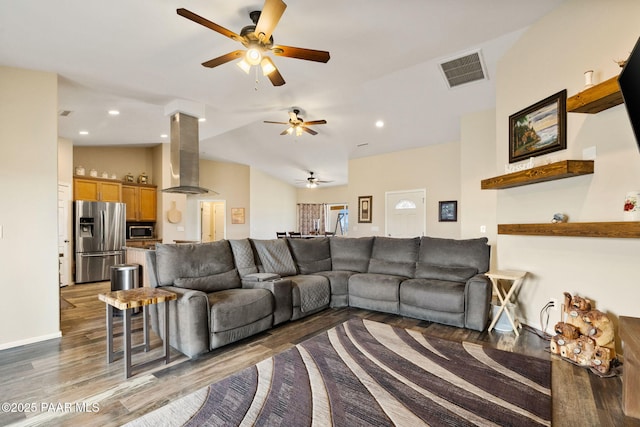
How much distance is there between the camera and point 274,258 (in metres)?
4.04

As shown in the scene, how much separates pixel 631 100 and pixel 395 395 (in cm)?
235

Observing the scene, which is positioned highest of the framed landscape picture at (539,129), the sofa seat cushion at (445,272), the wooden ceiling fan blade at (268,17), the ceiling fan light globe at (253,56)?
the wooden ceiling fan blade at (268,17)

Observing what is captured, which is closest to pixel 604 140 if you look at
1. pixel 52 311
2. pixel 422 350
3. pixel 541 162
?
pixel 541 162

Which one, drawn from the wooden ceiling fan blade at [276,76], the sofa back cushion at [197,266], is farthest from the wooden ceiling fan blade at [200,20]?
the sofa back cushion at [197,266]

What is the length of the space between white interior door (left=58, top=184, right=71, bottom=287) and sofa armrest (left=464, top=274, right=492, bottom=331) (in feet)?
22.4

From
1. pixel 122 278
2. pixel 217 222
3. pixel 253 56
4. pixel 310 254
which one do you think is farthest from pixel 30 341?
pixel 217 222

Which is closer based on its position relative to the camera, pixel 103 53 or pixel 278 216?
pixel 103 53

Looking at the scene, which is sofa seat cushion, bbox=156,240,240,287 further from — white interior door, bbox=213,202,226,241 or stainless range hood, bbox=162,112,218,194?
white interior door, bbox=213,202,226,241

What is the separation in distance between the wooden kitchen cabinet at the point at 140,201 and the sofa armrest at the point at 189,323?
528 centimetres

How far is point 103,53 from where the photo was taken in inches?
116

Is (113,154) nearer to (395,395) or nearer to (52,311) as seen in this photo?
(52,311)

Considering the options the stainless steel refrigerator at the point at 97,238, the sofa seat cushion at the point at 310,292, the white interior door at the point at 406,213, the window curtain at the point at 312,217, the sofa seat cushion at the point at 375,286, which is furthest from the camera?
the window curtain at the point at 312,217

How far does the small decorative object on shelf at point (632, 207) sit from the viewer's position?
227cm

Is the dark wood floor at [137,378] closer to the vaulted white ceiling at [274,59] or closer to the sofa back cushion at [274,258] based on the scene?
the sofa back cushion at [274,258]
